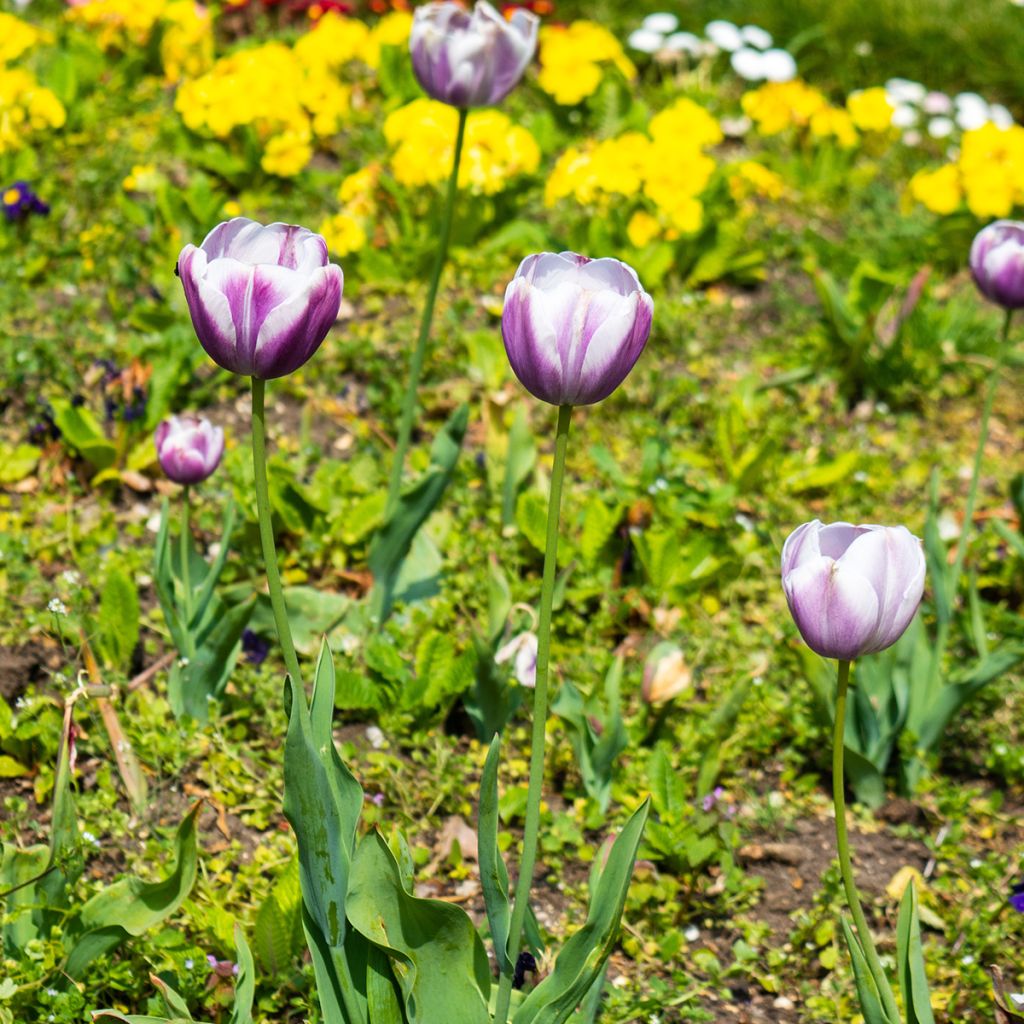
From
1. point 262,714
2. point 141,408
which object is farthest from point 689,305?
point 262,714

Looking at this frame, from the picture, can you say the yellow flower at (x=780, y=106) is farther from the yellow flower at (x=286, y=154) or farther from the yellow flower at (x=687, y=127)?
the yellow flower at (x=286, y=154)

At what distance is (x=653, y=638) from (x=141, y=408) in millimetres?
1293

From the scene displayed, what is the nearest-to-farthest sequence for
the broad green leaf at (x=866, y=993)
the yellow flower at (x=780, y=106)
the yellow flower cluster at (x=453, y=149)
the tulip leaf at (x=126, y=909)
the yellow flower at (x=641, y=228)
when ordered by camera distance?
the broad green leaf at (x=866, y=993)
the tulip leaf at (x=126, y=909)
the yellow flower cluster at (x=453, y=149)
the yellow flower at (x=641, y=228)
the yellow flower at (x=780, y=106)

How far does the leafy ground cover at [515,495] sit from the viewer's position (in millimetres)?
2109

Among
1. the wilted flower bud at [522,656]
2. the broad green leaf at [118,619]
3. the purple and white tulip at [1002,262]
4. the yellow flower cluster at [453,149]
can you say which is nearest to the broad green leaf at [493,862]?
the wilted flower bud at [522,656]

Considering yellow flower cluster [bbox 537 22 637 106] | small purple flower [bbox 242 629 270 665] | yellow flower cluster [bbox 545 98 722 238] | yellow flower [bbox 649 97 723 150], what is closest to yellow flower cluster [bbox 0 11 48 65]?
yellow flower cluster [bbox 537 22 637 106]

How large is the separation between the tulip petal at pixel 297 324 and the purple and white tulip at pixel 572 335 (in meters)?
0.19

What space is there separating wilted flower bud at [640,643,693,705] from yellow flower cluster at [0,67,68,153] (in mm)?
2702

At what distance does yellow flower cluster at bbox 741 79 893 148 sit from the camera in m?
4.48

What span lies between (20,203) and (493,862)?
2.76 m

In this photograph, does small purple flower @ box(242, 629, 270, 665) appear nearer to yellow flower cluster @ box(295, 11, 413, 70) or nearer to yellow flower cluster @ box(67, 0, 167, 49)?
yellow flower cluster @ box(295, 11, 413, 70)

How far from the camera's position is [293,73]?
12.7 feet

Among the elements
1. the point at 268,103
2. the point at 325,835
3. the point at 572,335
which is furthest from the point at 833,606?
the point at 268,103

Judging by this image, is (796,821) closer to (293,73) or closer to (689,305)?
(689,305)
